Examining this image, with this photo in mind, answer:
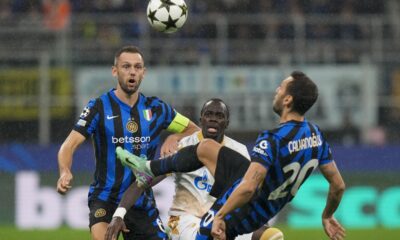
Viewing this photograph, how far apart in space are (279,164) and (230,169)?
509 mm

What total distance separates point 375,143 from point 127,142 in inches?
398

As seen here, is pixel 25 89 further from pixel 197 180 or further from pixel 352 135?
pixel 197 180

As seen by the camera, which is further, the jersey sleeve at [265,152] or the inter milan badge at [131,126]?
the inter milan badge at [131,126]

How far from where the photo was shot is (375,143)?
722 inches

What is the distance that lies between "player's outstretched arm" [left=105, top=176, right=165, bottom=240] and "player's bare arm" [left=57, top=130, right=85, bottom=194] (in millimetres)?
484

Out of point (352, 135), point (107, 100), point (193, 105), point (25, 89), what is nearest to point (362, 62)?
point (352, 135)

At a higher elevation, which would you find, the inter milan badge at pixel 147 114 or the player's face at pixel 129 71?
the player's face at pixel 129 71

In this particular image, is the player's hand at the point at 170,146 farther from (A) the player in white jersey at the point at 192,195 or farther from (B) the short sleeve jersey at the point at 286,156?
(B) the short sleeve jersey at the point at 286,156

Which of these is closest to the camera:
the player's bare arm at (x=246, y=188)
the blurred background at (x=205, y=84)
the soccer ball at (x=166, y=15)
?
the player's bare arm at (x=246, y=188)

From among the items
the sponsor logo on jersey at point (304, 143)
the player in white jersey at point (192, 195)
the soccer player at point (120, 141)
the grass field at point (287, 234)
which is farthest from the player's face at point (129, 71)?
the grass field at point (287, 234)

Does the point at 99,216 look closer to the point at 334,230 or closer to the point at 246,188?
the point at 246,188

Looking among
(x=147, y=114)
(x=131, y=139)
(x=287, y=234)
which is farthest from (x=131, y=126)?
(x=287, y=234)

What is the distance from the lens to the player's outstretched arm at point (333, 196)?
815 centimetres

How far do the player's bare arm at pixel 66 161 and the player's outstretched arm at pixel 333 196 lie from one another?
1932mm
